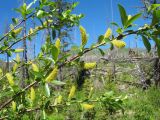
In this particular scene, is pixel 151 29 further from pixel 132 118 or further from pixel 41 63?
pixel 132 118

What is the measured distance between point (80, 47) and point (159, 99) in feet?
37.6

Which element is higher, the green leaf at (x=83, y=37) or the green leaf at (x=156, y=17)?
the green leaf at (x=156, y=17)

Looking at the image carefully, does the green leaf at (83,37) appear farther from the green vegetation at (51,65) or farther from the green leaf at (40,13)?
the green leaf at (40,13)

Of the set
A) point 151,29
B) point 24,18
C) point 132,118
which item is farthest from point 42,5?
point 132,118

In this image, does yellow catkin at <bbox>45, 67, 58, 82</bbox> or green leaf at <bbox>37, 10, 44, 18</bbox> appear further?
green leaf at <bbox>37, 10, 44, 18</bbox>

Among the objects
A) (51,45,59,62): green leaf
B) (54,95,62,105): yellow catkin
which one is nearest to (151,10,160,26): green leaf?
(51,45,59,62): green leaf

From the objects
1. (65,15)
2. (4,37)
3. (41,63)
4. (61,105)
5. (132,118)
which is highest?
(65,15)

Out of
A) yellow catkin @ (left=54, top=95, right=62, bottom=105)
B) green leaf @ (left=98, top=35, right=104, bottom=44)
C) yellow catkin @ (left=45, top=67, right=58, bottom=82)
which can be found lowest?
yellow catkin @ (left=54, top=95, right=62, bottom=105)

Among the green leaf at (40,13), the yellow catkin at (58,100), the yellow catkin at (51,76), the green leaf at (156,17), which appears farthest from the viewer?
the green leaf at (40,13)

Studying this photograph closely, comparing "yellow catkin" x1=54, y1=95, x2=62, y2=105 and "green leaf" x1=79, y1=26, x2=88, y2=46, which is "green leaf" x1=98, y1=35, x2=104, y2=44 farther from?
"yellow catkin" x1=54, y1=95, x2=62, y2=105

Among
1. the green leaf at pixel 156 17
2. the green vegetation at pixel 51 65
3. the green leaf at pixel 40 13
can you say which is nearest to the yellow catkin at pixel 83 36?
the green vegetation at pixel 51 65

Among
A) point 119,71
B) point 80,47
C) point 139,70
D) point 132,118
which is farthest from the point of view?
point 119,71

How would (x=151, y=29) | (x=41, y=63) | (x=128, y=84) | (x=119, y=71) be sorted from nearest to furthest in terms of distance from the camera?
(x=151, y=29) → (x=41, y=63) → (x=128, y=84) → (x=119, y=71)

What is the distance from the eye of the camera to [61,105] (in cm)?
178
